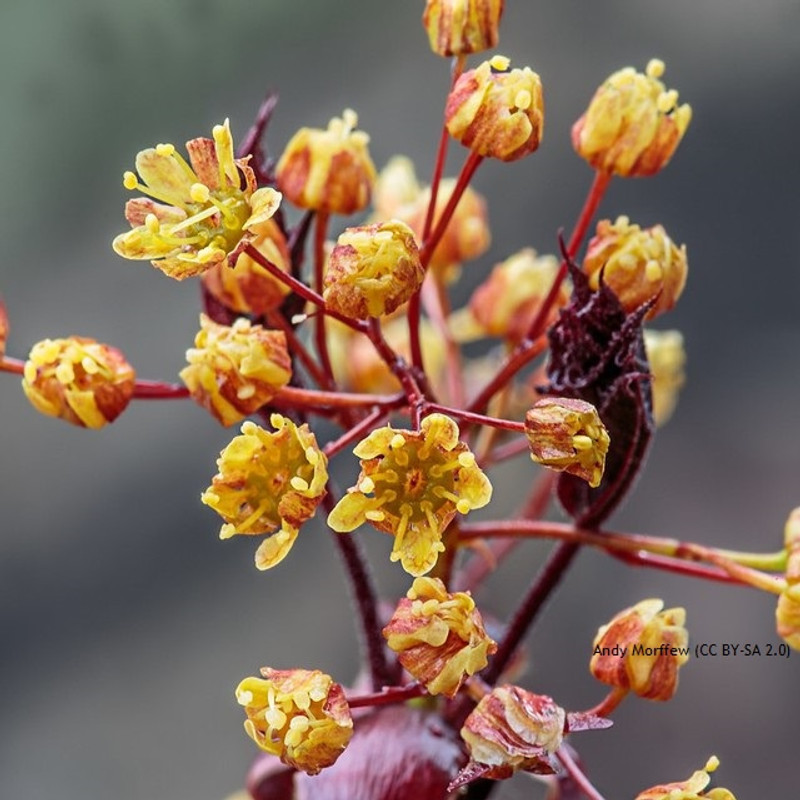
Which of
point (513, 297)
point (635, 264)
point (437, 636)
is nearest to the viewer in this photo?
point (437, 636)

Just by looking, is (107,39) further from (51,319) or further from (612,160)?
(612,160)

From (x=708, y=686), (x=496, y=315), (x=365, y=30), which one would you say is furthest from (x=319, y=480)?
(x=365, y=30)

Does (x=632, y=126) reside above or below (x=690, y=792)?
above

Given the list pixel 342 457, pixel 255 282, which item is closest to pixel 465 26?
pixel 255 282

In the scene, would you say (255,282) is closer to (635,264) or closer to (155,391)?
(155,391)

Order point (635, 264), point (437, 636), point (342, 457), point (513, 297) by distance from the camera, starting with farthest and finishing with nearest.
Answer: point (342, 457), point (513, 297), point (635, 264), point (437, 636)
